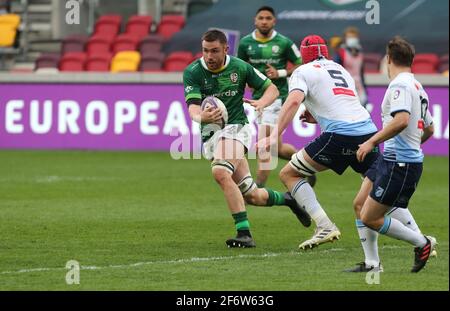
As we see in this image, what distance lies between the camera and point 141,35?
29.4 meters

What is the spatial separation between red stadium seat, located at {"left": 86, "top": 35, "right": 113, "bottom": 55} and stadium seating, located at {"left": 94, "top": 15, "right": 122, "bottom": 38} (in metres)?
0.99

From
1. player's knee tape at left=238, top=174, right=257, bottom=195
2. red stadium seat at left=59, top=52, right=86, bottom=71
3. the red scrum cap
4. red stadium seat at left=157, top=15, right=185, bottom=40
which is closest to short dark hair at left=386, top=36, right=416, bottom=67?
the red scrum cap

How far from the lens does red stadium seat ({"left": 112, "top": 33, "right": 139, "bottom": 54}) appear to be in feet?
91.9

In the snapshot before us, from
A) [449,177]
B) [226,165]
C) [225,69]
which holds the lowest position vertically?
[449,177]

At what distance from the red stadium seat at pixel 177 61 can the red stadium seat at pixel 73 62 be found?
1.92 metres

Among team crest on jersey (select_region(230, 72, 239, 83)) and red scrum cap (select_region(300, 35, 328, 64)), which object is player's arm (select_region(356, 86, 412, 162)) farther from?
team crest on jersey (select_region(230, 72, 239, 83))

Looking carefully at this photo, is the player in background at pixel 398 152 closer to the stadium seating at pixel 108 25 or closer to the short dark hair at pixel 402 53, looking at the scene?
the short dark hair at pixel 402 53

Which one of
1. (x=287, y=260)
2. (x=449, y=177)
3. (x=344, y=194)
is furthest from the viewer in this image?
(x=449, y=177)

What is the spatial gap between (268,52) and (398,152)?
21.9 ft

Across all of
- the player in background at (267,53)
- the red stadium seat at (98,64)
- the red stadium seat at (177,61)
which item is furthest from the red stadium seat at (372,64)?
Answer: the player in background at (267,53)

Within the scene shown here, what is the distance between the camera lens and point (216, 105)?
1148 centimetres
